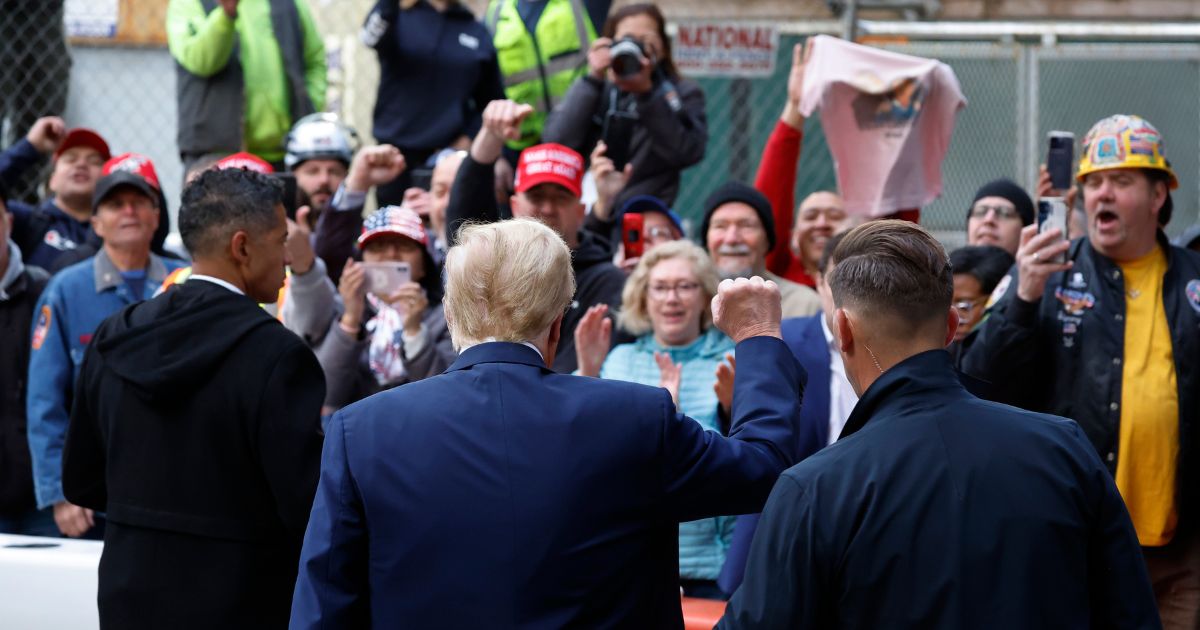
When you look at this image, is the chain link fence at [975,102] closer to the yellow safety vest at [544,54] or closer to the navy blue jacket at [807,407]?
the yellow safety vest at [544,54]

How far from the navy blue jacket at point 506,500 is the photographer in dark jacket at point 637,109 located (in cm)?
378

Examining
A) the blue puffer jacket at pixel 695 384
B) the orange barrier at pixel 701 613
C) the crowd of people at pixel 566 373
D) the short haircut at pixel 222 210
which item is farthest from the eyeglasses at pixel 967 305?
the short haircut at pixel 222 210

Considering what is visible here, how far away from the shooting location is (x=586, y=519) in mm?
2568

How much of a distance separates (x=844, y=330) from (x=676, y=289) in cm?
250

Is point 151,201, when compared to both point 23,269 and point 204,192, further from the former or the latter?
point 204,192

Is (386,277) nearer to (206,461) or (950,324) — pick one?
(206,461)

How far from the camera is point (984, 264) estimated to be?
533 centimetres

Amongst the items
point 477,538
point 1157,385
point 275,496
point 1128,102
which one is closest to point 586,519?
point 477,538

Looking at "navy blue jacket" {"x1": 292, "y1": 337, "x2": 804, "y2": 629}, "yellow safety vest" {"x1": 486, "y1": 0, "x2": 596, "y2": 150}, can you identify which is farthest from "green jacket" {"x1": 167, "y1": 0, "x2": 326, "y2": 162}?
"navy blue jacket" {"x1": 292, "y1": 337, "x2": 804, "y2": 629}

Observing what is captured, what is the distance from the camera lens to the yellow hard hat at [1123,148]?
185 inches

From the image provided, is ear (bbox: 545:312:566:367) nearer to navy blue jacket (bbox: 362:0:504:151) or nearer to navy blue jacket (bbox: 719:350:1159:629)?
navy blue jacket (bbox: 719:350:1159:629)

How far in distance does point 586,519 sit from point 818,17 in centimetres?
862

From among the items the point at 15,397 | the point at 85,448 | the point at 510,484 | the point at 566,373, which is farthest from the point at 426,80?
the point at 510,484

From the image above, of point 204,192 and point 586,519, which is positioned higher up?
point 204,192
